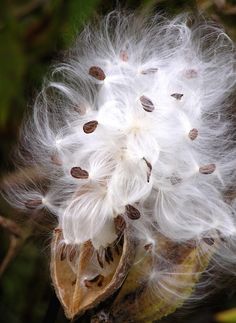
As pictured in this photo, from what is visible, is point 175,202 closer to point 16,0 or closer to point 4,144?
point 4,144

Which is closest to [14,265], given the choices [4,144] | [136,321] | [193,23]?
[4,144]

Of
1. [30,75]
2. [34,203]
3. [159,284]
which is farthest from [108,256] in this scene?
[30,75]

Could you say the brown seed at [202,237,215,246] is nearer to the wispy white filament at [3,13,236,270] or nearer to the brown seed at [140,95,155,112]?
the wispy white filament at [3,13,236,270]

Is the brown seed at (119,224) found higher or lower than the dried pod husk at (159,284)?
higher

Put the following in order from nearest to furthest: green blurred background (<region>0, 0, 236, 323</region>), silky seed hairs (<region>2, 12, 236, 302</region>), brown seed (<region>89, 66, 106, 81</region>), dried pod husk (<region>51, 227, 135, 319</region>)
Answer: dried pod husk (<region>51, 227, 135, 319</region>)
silky seed hairs (<region>2, 12, 236, 302</region>)
brown seed (<region>89, 66, 106, 81</region>)
green blurred background (<region>0, 0, 236, 323</region>)

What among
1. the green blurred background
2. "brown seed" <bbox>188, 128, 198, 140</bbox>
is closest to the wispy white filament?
"brown seed" <bbox>188, 128, 198, 140</bbox>

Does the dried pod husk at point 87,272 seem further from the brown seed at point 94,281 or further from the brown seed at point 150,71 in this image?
the brown seed at point 150,71

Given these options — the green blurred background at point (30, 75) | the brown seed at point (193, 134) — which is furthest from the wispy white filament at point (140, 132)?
the green blurred background at point (30, 75)
